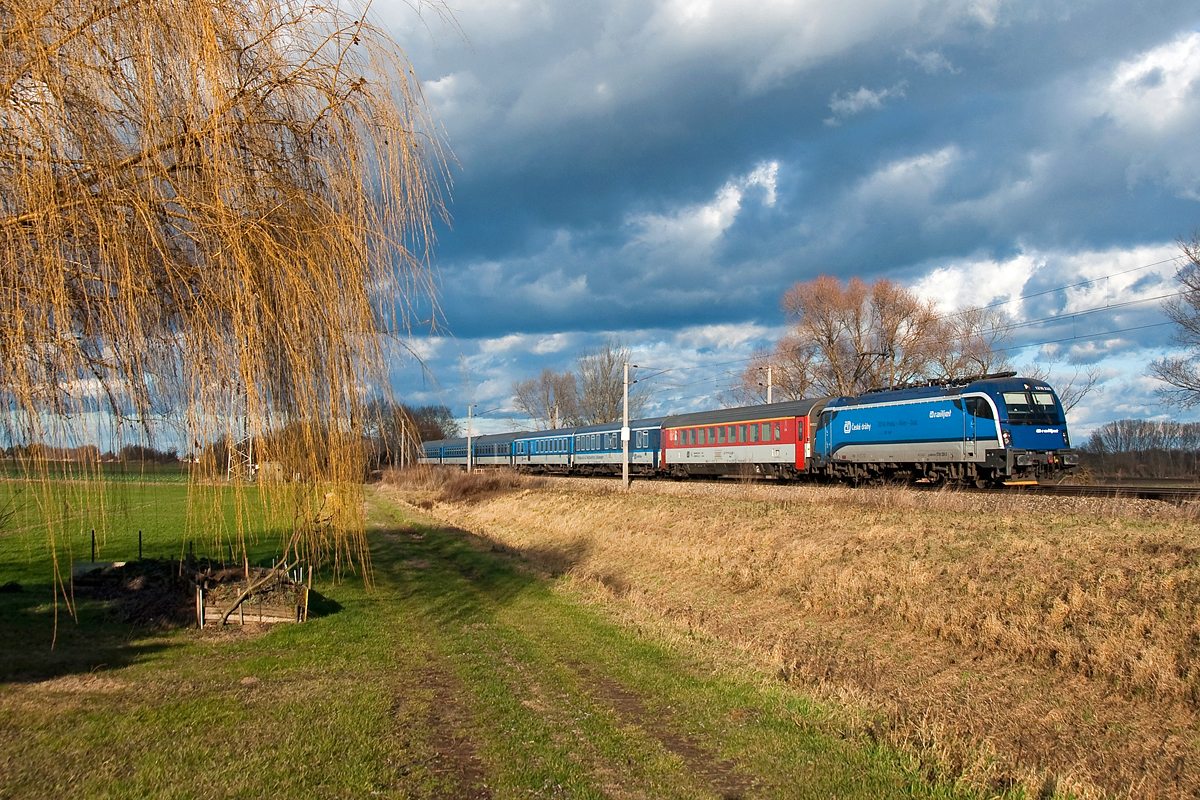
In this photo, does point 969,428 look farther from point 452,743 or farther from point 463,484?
point 463,484

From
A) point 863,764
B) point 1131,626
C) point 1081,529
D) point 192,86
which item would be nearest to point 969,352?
point 1081,529

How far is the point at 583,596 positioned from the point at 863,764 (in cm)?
851

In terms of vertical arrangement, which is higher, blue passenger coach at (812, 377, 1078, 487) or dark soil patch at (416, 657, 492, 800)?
blue passenger coach at (812, 377, 1078, 487)

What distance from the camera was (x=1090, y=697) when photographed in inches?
297

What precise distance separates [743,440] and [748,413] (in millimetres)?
1209

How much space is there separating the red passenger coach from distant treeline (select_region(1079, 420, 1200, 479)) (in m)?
13.3

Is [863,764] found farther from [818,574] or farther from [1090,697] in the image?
[818,574]

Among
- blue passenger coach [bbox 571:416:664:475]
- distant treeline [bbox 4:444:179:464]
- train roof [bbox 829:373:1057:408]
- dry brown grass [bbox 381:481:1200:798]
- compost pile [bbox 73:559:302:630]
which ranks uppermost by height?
train roof [bbox 829:373:1057:408]

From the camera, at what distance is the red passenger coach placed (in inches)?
1113

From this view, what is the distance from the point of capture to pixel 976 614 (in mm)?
9812

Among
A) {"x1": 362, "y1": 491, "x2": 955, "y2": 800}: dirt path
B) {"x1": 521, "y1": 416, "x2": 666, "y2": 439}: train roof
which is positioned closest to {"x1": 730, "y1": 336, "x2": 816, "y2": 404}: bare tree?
{"x1": 521, "y1": 416, "x2": 666, "y2": 439}: train roof

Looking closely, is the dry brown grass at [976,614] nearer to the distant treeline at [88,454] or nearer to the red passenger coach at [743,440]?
the distant treeline at [88,454]

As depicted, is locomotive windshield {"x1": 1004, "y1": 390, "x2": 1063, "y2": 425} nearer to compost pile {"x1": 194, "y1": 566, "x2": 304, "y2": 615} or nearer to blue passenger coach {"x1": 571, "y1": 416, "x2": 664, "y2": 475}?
compost pile {"x1": 194, "y1": 566, "x2": 304, "y2": 615}

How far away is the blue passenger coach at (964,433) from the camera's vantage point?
20406 mm
